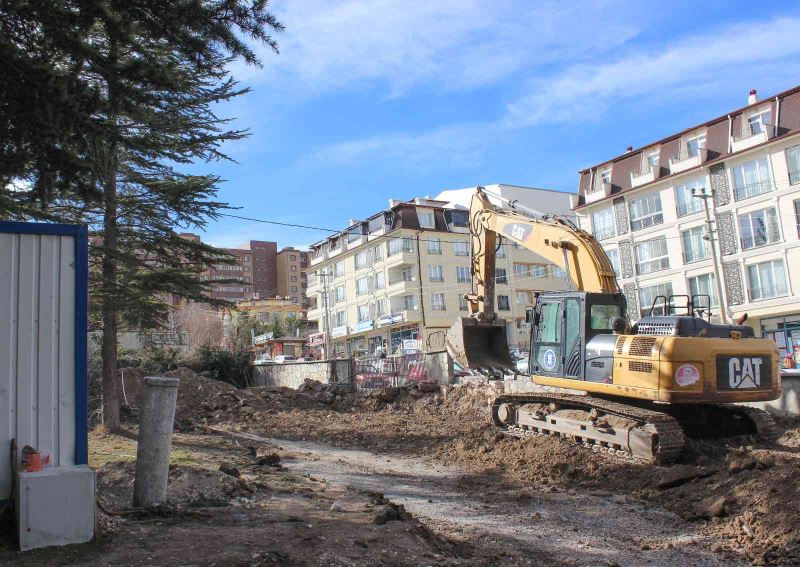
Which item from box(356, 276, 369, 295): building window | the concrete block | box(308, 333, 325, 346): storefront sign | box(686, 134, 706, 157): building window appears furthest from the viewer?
box(308, 333, 325, 346): storefront sign

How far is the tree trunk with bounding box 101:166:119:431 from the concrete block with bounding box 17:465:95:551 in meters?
9.42

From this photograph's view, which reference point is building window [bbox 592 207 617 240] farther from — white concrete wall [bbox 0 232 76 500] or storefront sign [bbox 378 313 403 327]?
white concrete wall [bbox 0 232 76 500]

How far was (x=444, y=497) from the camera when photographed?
29.2 ft

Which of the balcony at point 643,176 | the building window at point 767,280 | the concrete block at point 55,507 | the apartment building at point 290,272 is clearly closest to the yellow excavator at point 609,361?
the concrete block at point 55,507

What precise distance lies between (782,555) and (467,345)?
7415 mm

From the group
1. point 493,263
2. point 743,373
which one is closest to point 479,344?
point 493,263

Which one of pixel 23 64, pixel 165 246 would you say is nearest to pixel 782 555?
pixel 23 64

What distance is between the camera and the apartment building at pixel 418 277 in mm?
58062

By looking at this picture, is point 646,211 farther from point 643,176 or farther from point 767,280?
point 767,280

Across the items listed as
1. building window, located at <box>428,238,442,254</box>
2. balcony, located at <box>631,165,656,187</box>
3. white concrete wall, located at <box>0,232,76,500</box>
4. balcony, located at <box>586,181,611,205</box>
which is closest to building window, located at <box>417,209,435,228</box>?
building window, located at <box>428,238,442,254</box>

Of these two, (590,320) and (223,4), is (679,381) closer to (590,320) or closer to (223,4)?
(590,320)

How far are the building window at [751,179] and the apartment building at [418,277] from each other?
20.1 m

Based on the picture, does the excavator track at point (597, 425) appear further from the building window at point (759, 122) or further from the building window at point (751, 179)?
the building window at point (759, 122)

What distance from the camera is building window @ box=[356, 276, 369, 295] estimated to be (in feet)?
210
